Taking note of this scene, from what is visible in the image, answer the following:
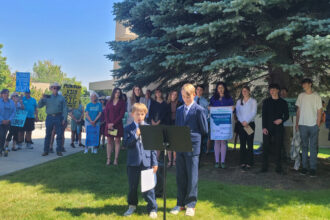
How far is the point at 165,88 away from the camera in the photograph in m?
8.45

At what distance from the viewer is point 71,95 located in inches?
411

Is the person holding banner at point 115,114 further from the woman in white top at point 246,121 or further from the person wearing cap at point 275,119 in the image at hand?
the person wearing cap at point 275,119

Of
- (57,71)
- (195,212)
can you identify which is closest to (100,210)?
(195,212)

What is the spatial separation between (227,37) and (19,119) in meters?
7.22

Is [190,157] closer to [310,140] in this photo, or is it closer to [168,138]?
[168,138]

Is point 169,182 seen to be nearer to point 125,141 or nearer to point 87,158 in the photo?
point 125,141

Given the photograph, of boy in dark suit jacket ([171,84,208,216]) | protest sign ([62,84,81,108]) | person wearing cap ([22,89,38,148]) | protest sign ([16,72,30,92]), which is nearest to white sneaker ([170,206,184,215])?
boy in dark suit jacket ([171,84,208,216])

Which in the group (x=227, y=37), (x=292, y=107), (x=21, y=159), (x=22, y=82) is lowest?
(x=21, y=159)

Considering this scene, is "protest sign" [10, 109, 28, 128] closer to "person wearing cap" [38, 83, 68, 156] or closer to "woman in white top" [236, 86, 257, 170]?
"person wearing cap" [38, 83, 68, 156]

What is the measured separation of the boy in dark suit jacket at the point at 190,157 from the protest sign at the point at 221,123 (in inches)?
101

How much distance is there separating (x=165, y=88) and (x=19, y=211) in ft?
16.7

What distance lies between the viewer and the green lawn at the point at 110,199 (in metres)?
4.31

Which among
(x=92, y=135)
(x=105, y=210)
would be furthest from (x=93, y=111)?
(x=105, y=210)

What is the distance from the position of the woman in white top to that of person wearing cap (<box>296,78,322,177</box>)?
3.25ft
